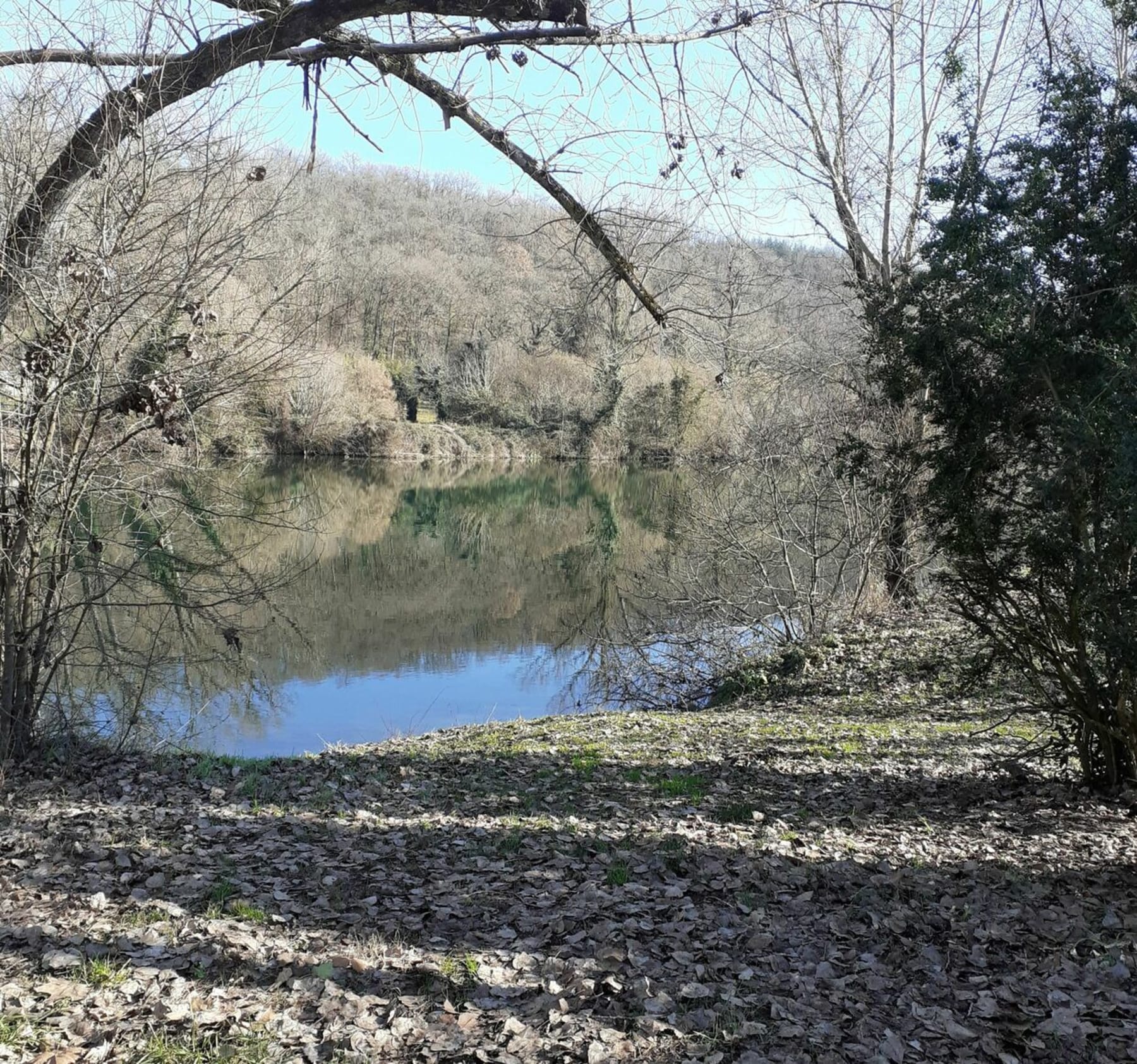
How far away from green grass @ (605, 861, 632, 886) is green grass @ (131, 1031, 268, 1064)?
225 centimetres

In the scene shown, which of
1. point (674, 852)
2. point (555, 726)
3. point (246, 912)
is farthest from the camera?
point (555, 726)

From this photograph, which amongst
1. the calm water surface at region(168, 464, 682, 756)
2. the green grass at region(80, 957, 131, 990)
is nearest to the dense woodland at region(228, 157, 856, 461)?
the calm water surface at region(168, 464, 682, 756)

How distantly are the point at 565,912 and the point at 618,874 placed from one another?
58 cm

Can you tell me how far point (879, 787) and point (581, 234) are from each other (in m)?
4.89

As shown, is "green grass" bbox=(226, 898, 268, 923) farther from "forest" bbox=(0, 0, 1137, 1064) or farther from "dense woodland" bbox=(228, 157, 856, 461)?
"dense woodland" bbox=(228, 157, 856, 461)

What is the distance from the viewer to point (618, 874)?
5410 millimetres

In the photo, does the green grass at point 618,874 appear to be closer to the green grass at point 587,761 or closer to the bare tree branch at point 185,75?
the green grass at point 587,761

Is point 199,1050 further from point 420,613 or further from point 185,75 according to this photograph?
point 420,613

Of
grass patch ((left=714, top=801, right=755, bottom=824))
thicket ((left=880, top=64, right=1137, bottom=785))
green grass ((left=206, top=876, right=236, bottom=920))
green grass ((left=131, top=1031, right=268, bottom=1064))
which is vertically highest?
thicket ((left=880, top=64, right=1137, bottom=785))

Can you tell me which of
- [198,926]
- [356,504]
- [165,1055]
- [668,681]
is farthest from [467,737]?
[356,504]

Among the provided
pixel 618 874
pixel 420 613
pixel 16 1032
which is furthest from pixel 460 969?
pixel 420 613

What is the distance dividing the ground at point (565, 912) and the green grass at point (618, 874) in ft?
0.07

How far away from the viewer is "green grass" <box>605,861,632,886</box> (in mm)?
5328

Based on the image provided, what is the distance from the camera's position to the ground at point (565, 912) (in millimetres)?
3717
